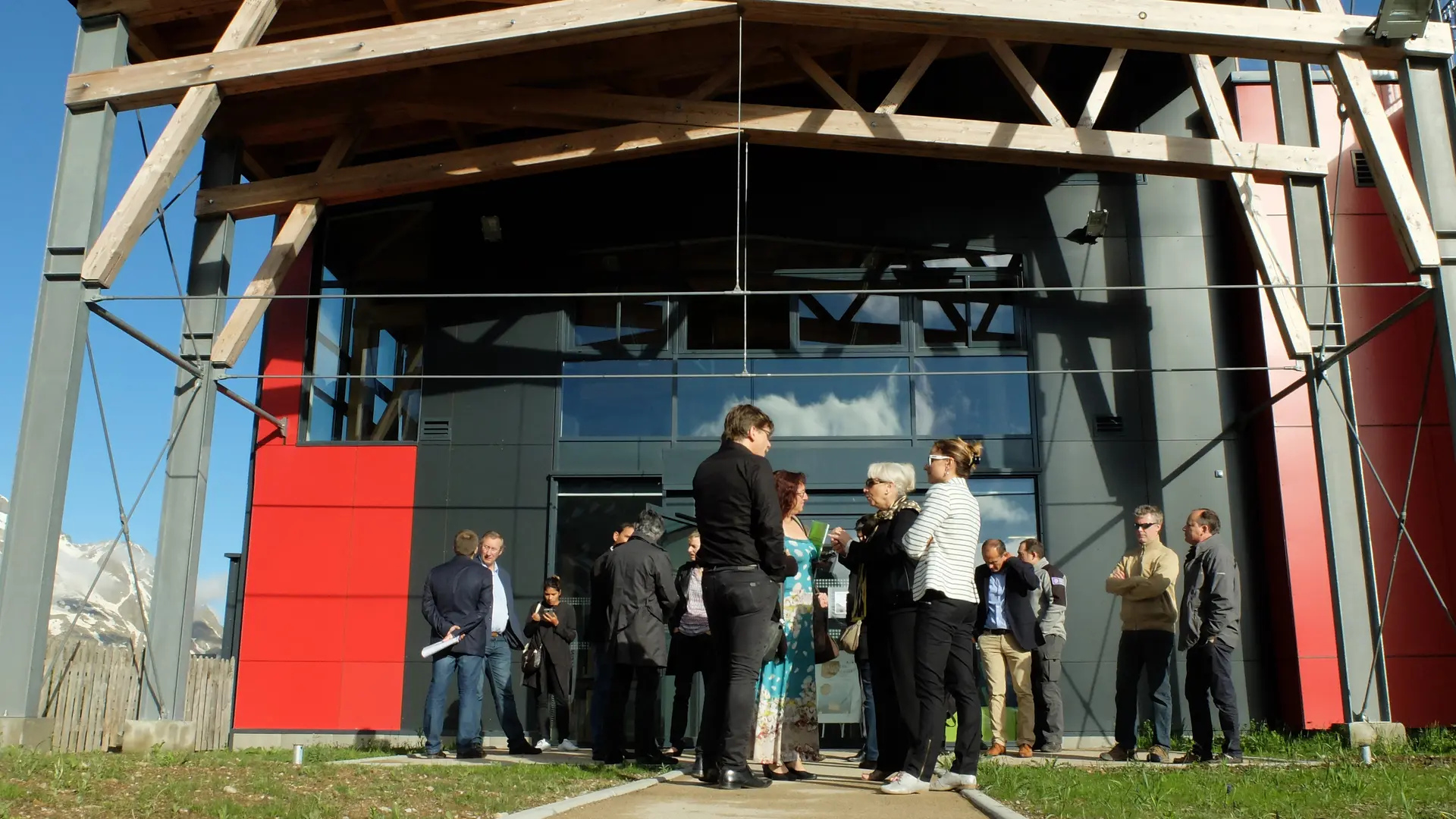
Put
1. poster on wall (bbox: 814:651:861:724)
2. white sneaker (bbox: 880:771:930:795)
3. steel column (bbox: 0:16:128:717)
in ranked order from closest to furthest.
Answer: white sneaker (bbox: 880:771:930:795), steel column (bbox: 0:16:128:717), poster on wall (bbox: 814:651:861:724)

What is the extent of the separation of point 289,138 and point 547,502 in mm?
3781

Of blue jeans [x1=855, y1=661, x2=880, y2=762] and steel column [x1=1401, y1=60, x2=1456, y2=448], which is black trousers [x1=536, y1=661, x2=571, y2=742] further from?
steel column [x1=1401, y1=60, x2=1456, y2=448]

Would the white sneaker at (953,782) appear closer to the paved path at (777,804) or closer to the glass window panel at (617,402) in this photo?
→ the paved path at (777,804)

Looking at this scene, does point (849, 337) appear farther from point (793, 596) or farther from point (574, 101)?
point (793, 596)

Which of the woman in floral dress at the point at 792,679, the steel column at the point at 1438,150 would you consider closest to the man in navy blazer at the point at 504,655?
the woman in floral dress at the point at 792,679

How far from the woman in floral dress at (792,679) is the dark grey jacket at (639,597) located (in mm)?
1089

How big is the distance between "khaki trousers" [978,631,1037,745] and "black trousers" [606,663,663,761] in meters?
2.84

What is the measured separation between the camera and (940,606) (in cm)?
532

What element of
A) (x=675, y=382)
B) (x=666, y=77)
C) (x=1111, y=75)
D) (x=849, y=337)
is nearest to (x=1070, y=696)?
(x=849, y=337)

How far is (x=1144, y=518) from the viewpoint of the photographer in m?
7.72

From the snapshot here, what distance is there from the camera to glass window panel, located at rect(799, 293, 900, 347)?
11.0m

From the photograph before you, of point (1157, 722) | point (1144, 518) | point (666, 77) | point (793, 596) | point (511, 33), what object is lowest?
point (1157, 722)

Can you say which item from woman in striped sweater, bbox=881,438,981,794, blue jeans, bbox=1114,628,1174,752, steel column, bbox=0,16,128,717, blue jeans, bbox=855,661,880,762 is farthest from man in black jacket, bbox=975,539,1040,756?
steel column, bbox=0,16,128,717

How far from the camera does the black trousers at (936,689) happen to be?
5250 mm
